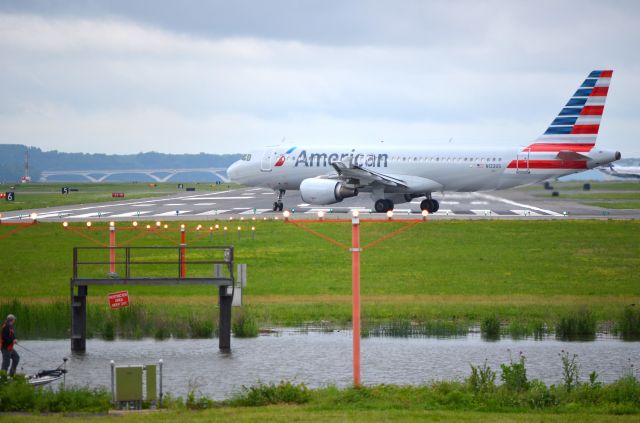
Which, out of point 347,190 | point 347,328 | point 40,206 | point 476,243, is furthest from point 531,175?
point 40,206

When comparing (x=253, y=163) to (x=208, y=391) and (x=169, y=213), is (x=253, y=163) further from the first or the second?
(x=208, y=391)

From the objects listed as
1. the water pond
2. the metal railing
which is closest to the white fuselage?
the metal railing

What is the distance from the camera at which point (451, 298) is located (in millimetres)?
36000

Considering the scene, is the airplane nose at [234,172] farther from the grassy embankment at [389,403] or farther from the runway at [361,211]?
the grassy embankment at [389,403]

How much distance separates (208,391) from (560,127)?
48.5 metres

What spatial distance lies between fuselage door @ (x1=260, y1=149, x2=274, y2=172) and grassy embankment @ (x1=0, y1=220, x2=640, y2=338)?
12.9 meters

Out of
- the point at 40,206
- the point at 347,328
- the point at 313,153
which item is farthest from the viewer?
the point at 40,206

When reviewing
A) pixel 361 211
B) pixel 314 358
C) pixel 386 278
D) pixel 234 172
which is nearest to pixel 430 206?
pixel 361 211

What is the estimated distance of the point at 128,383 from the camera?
20922 millimetres

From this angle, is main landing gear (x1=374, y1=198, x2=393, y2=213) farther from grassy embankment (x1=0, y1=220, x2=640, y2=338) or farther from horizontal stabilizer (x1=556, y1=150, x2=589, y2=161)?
horizontal stabilizer (x1=556, y1=150, x2=589, y2=161)

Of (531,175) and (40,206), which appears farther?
(40,206)

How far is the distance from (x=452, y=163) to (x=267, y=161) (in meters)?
13.5

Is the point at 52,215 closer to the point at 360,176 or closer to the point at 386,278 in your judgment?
the point at 360,176

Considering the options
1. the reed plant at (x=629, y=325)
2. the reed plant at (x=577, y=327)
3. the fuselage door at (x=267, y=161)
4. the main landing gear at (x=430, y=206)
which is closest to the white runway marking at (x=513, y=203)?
the main landing gear at (x=430, y=206)
